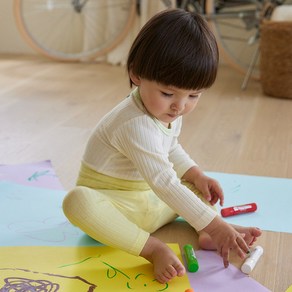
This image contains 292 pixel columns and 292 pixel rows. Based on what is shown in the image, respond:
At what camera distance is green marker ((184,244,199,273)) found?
0.85 metres

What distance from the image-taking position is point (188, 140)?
4.98ft

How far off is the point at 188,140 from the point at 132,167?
60 cm

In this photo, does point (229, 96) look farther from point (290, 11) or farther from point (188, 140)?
point (188, 140)

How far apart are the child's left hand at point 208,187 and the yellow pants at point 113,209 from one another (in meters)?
0.09

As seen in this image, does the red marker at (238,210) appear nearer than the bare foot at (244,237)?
No

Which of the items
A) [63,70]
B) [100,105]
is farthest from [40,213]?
[63,70]

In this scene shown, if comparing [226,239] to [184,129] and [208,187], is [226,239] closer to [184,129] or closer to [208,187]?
[208,187]

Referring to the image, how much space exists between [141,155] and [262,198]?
39 cm

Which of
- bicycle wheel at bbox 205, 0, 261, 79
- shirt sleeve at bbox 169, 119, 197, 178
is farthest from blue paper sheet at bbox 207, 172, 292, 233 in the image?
bicycle wheel at bbox 205, 0, 261, 79

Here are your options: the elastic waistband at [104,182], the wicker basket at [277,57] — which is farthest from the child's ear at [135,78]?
the wicker basket at [277,57]

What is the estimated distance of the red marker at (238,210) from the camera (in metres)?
1.04

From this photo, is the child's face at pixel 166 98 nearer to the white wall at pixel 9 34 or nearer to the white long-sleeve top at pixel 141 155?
the white long-sleeve top at pixel 141 155

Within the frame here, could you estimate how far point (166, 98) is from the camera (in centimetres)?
84

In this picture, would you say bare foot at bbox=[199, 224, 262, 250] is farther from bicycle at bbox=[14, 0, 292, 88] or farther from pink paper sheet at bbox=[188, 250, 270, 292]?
bicycle at bbox=[14, 0, 292, 88]
